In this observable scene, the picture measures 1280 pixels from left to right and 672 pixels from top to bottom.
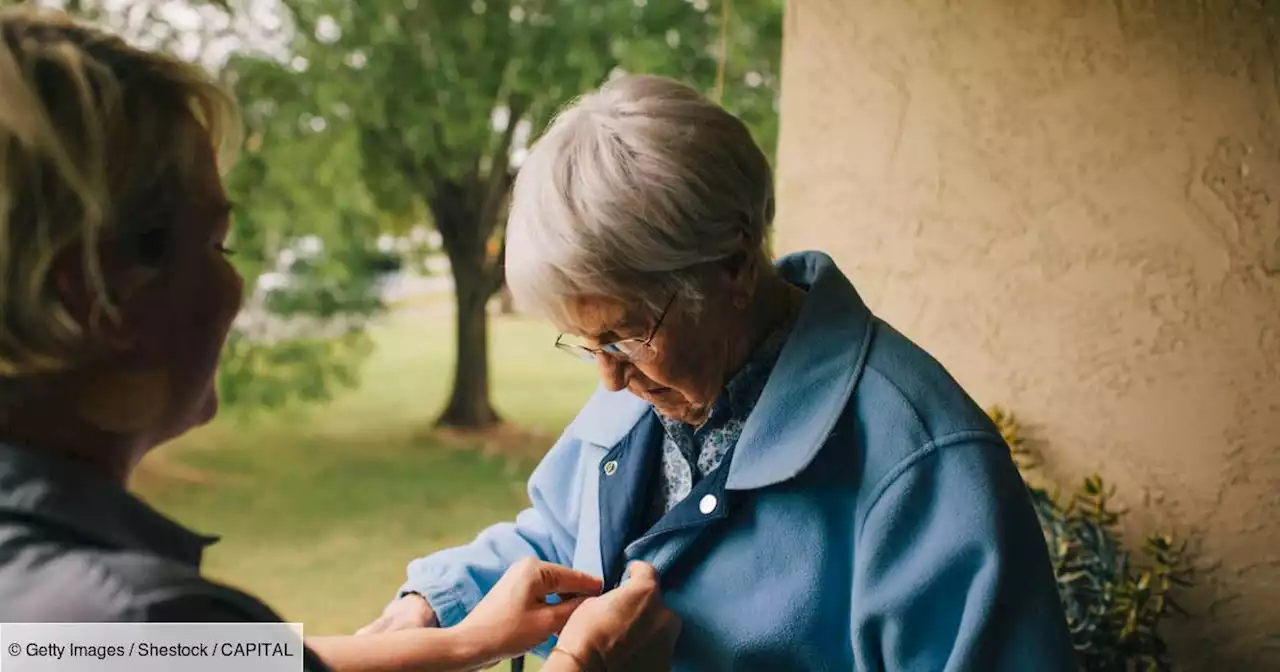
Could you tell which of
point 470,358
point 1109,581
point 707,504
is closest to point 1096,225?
point 1109,581

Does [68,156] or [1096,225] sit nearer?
[68,156]

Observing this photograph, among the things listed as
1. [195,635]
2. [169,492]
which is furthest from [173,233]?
[169,492]

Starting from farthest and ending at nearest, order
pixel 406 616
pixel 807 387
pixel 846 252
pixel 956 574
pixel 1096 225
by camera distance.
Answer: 1. pixel 846 252
2. pixel 1096 225
3. pixel 406 616
4. pixel 807 387
5. pixel 956 574

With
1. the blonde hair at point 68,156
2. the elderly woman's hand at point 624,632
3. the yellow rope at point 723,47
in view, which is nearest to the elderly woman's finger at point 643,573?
the elderly woman's hand at point 624,632

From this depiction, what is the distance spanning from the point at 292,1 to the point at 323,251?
14.3 inches

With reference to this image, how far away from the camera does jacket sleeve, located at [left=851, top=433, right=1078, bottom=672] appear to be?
2.77 ft

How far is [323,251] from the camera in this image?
1524mm

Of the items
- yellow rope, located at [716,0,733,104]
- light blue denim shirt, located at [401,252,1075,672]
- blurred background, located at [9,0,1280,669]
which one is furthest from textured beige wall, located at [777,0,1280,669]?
light blue denim shirt, located at [401,252,1075,672]

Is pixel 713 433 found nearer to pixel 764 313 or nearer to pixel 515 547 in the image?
pixel 764 313

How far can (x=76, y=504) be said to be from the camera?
576 millimetres

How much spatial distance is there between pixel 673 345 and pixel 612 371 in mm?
75

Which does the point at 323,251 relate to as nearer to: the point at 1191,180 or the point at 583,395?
the point at 583,395

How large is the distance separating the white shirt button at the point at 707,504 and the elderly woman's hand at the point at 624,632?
8cm

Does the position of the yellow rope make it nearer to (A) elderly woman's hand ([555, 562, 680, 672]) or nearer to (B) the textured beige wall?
(B) the textured beige wall
